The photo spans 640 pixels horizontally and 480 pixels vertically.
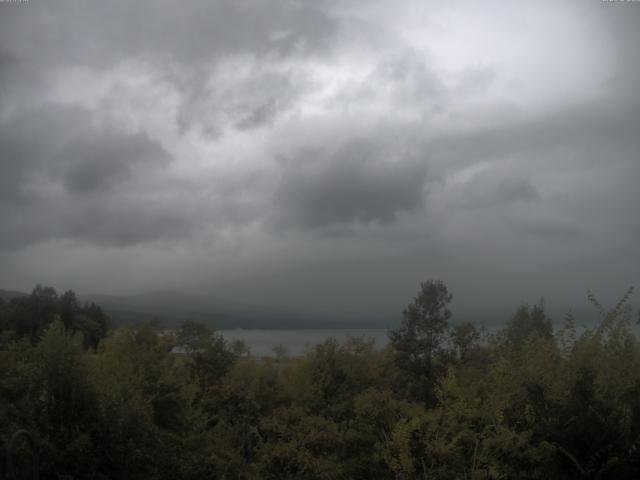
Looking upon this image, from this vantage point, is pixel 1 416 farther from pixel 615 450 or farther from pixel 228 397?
pixel 228 397

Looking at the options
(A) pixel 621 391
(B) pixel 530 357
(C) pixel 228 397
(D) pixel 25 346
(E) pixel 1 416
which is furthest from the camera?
(C) pixel 228 397

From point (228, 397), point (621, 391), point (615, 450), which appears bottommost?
point (228, 397)

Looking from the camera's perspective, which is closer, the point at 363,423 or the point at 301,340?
the point at 363,423

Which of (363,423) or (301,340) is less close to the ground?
(363,423)

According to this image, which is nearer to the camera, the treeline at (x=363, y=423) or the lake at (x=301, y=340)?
the treeline at (x=363, y=423)

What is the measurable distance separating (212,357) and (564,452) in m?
22.6

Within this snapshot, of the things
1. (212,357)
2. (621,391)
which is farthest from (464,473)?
(212,357)

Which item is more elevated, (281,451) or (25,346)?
(25,346)

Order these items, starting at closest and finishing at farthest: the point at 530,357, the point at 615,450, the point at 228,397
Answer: the point at 615,450 → the point at 530,357 → the point at 228,397

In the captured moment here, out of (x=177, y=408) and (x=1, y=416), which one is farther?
(x=177, y=408)

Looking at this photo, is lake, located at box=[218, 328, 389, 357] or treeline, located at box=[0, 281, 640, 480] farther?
lake, located at box=[218, 328, 389, 357]

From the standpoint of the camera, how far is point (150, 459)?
1333 centimetres

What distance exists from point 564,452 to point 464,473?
285 cm

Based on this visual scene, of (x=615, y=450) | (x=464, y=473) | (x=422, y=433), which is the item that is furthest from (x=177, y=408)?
(x=615, y=450)
